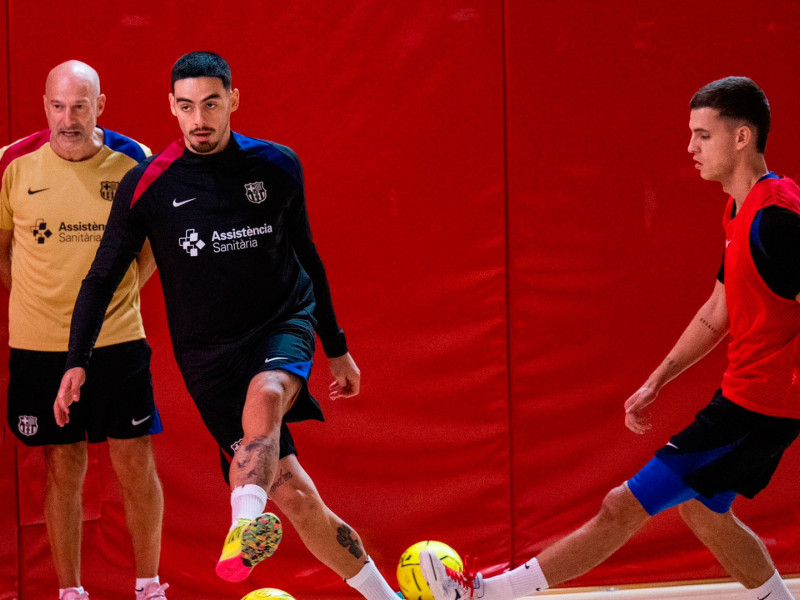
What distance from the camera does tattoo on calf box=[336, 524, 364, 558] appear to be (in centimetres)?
359

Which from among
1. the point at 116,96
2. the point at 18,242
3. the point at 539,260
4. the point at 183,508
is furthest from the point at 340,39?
the point at 183,508

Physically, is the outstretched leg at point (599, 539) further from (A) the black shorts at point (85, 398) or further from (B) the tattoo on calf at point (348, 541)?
(A) the black shorts at point (85, 398)

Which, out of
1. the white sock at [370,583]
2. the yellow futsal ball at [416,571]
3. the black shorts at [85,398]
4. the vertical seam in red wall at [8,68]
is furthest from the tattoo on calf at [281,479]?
the vertical seam in red wall at [8,68]

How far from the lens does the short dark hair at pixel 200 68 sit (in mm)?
3562

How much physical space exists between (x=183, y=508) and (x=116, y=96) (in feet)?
6.46

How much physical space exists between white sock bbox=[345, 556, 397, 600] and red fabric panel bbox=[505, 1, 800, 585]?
1424mm

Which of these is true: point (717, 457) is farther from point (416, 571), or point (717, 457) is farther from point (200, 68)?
→ point (200, 68)

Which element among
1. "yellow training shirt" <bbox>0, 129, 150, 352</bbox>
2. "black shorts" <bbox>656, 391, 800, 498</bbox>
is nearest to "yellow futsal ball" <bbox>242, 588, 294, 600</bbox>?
"yellow training shirt" <bbox>0, 129, 150, 352</bbox>

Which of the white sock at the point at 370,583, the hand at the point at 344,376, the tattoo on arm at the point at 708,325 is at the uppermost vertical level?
the tattoo on arm at the point at 708,325

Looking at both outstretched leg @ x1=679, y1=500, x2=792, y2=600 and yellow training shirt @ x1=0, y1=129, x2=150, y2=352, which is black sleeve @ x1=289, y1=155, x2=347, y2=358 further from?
outstretched leg @ x1=679, y1=500, x2=792, y2=600

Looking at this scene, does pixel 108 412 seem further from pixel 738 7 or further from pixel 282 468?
pixel 738 7

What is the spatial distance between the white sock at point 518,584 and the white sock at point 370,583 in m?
0.39

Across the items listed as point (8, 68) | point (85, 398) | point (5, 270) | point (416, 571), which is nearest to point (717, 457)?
point (416, 571)

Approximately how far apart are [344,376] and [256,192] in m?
0.79
